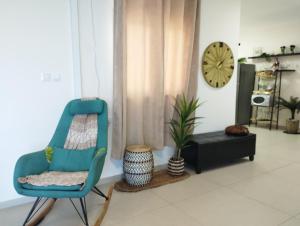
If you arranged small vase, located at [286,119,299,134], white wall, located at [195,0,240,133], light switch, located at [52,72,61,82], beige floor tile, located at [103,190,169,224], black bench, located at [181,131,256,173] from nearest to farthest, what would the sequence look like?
beige floor tile, located at [103,190,169,224] → light switch, located at [52,72,61,82] → black bench, located at [181,131,256,173] → white wall, located at [195,0,240,133] → small vase, located at [286,119,299,134]

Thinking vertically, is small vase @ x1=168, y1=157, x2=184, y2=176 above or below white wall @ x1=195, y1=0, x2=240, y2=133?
below

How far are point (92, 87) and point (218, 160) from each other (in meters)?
2.03

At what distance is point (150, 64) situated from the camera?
10.1 feet

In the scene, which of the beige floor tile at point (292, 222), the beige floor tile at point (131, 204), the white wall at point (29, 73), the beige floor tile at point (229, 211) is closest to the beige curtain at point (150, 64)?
the beige floor tile at point (131, 204)

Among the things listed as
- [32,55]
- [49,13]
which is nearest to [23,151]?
[32,55]

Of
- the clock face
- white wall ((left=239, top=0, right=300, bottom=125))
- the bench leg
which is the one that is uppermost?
white wall ((left=239, top=0, right=300, bottom=125))

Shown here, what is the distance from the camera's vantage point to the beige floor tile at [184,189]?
271 cm

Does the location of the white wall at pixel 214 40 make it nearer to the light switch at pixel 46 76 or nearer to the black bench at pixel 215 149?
the black bench at pixel 215 149

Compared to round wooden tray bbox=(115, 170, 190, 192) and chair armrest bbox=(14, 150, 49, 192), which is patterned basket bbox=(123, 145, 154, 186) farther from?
chair armrest bbox=(14, 150, 49, 192)

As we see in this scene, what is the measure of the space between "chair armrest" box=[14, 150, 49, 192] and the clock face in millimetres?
2606

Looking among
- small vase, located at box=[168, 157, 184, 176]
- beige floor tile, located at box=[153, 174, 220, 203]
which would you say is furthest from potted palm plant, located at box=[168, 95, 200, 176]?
beige floor tile, located at box=[153, 174, 220, 203]

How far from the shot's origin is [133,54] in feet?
9.74

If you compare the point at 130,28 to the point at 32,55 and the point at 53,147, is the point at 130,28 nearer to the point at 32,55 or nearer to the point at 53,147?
the point at 32,55

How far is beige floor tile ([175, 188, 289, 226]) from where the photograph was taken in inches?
87.3
